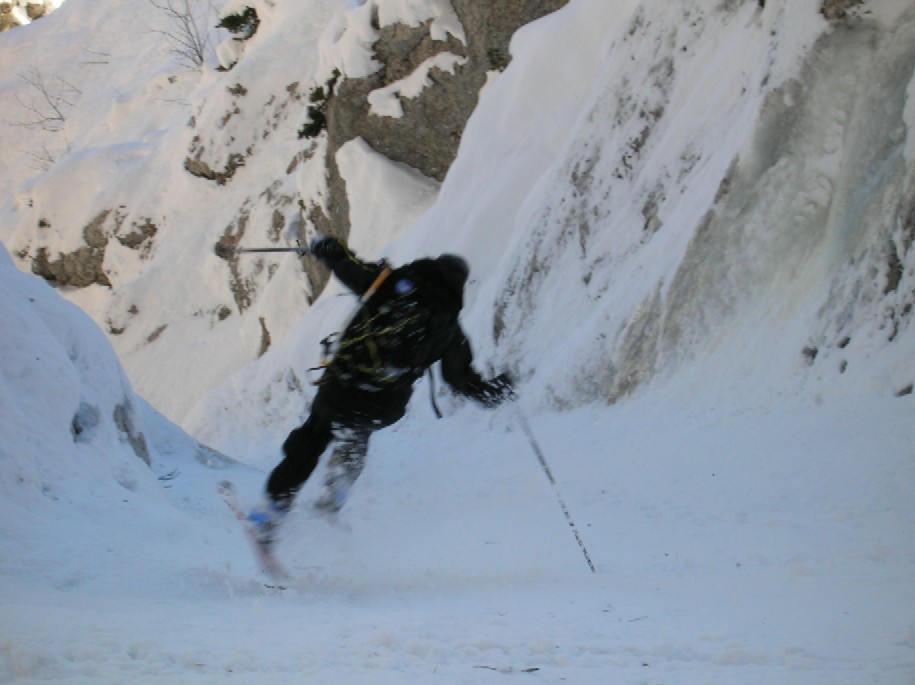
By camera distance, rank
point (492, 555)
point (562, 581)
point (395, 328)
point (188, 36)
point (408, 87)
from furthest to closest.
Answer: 1. point (188, 36)
2. point (408, 87)
3. point (395, 328)
4. point (492, 555)
5. point (562, 581)

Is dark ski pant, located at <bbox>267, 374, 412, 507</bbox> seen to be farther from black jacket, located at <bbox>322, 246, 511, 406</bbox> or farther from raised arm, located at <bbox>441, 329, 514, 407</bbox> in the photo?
raised arm, located at <bbox>441, 329, 514, 407</bbox>

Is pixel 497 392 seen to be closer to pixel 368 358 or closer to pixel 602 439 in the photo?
pixel 368 358

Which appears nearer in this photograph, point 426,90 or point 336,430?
point 336,430

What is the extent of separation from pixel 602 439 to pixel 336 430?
2917mm

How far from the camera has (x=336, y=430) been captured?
5.11 m

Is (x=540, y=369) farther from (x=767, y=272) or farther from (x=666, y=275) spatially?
(x=767, y=272)

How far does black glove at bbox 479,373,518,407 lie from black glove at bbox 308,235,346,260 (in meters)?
1.22

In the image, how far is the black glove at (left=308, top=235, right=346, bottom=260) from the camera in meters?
5.30

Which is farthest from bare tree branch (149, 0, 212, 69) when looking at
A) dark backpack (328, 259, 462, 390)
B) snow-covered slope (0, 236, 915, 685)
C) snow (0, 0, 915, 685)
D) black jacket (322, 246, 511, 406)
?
dark backpack (328, 259, 462, 390)

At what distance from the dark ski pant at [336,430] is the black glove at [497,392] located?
1.74ft

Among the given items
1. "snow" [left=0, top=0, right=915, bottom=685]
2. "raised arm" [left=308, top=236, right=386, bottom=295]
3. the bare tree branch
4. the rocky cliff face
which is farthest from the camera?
the bare tree branch

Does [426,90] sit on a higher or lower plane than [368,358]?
higher

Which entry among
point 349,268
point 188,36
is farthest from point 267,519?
point 188,36

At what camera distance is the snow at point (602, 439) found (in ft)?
8.89
